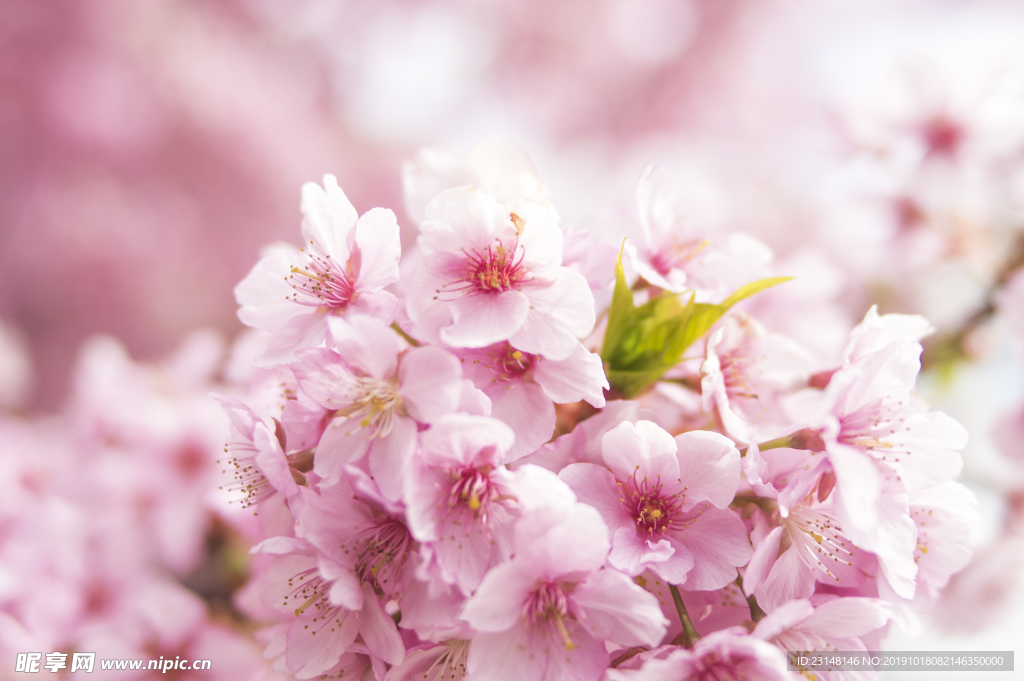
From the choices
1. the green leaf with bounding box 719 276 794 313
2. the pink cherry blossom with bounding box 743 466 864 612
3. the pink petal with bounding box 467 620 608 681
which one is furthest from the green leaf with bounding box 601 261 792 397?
the pink petal with bounding box 467 620 608 681

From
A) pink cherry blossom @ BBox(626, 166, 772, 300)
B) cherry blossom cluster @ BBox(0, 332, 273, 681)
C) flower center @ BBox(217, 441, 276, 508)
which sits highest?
pink cherry blossom @ BBox(626, 166, 772, 300)

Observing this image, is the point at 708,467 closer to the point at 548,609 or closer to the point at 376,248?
the point at 548,609

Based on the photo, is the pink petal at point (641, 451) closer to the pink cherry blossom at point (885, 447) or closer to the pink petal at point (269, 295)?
the pink cherry blossom at point (885, 447)

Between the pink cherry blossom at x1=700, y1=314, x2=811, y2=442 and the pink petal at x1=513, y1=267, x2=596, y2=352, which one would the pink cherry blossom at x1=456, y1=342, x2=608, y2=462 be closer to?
the pink petal at x1=513, y1=267, x2=596, y2=352

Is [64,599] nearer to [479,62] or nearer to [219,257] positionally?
[219,257]

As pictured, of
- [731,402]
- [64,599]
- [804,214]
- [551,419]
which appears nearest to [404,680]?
[551,419]

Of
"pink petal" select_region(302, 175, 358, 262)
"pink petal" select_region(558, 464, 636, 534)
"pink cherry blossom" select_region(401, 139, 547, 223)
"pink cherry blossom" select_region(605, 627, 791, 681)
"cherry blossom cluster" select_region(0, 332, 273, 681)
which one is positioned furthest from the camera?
"cherry blossom cluster" select_region(0, 332, 273, 681)

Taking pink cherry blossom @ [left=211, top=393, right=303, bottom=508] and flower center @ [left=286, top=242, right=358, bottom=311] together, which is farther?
flower center @ [left=286, top=242, right=358, bottom=311]

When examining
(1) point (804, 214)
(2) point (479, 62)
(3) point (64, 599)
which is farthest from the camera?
(2) point (479, 62)
